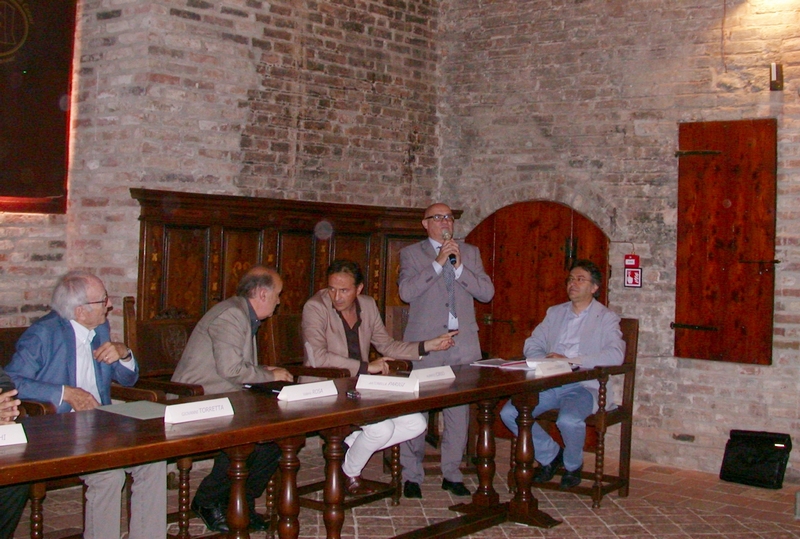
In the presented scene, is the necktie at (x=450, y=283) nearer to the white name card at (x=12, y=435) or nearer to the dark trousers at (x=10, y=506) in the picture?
the dark trousers at (x=10, y=506)

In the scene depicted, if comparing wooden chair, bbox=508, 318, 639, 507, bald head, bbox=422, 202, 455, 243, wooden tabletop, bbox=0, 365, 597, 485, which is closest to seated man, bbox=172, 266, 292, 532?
wooden tabletop, bbox=0, 365, 597, 485

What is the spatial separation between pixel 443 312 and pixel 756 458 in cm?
234

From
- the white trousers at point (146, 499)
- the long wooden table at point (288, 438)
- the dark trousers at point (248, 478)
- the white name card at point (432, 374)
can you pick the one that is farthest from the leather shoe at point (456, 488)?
the white trousers at point (146, 499)

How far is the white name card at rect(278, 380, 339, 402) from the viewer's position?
153 inches

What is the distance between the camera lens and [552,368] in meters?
5.12

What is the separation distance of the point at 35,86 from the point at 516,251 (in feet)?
12.1

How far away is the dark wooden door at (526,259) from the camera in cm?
708

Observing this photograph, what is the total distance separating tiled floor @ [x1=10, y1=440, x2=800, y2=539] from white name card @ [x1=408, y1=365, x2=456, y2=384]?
89 centimetres

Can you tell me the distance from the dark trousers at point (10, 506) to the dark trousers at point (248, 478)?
3.44 feet

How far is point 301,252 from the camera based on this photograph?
673cm

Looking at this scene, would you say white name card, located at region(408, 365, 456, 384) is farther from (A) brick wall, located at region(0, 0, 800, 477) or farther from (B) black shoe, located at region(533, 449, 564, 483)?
(A) brick wall, located at region(0, 0, 800, 477)

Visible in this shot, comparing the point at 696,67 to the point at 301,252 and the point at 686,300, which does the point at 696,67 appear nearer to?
the point at 686,300

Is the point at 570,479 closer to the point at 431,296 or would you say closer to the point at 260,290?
the point at 431,296

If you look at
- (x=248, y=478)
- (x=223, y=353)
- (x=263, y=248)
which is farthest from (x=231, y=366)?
(x=263, y=248)
